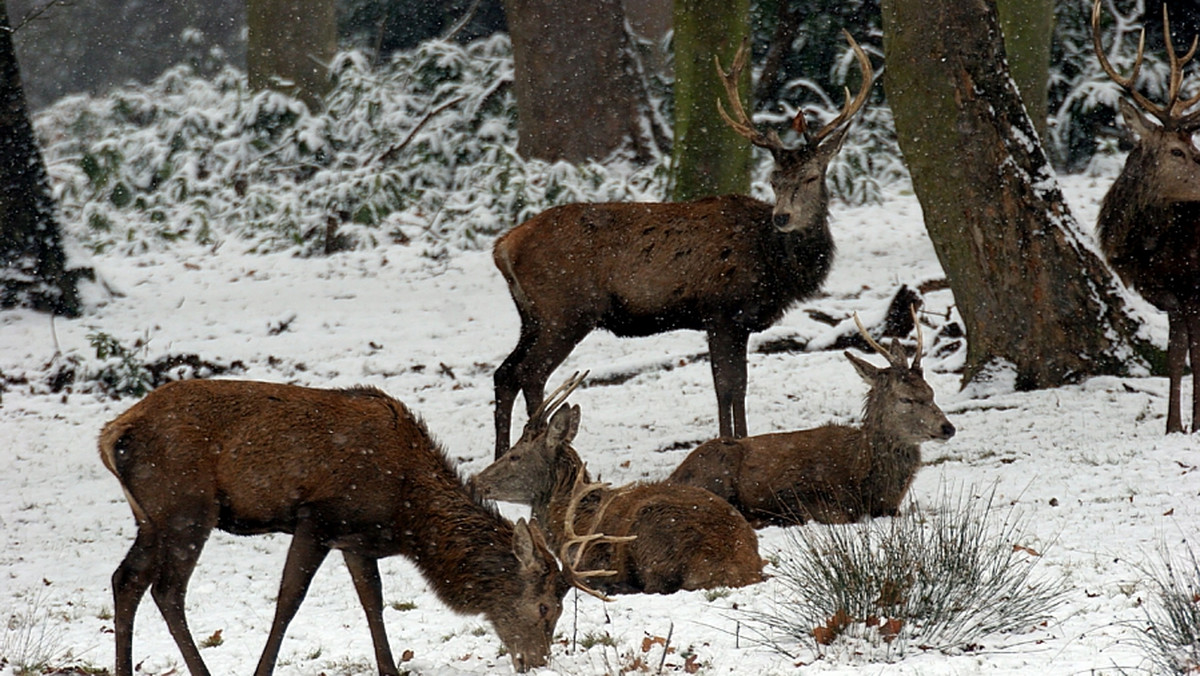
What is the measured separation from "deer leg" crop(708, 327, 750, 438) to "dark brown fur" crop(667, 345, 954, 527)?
1.46 m

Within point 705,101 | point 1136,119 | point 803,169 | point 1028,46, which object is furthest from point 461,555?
point 1028,46

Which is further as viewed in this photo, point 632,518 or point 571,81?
point 571,81

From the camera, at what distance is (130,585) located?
17.1ft

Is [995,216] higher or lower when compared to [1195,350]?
higher

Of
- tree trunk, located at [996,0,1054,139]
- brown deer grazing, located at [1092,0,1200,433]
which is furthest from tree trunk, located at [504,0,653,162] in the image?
brown deer grazing, located at [1092,0,1200,433]

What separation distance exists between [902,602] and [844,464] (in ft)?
8.53

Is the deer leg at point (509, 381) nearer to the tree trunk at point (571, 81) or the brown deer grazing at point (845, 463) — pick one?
the brown deer grazing at point (845, 463)

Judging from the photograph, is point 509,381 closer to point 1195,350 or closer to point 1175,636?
point 1195,350

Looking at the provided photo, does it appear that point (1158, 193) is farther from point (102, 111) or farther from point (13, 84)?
point (102, 111)

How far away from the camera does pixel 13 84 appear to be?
13.0m

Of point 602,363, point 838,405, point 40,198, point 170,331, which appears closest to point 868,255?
point 602,363

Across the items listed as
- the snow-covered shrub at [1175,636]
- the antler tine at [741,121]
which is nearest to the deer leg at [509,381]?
the antler tine at [741,121]

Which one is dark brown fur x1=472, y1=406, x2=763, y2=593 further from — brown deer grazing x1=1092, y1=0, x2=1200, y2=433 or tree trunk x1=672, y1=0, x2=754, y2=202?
tree trunk x1=672, y1=0, x2=754, y2=202

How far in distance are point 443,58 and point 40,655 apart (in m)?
15.3
